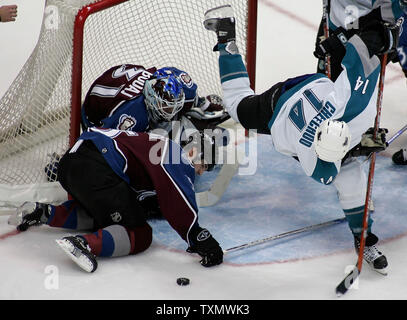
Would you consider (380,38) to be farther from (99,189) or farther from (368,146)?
(99,189)

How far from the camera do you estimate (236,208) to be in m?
3.79

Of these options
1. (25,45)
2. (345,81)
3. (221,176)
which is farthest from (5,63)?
(345,81)

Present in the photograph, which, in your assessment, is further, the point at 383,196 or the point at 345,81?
the point at 383,196

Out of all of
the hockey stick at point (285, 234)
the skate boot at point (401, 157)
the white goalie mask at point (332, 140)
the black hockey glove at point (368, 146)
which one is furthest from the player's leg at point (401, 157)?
the white goalie mask at point (332, 140)

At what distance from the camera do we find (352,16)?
12.5 feet

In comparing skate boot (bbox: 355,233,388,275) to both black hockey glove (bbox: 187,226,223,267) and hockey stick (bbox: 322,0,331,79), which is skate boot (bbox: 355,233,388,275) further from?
hockey stick (bbox: 322,0,331,79)

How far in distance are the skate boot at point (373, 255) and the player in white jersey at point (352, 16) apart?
30.3 inches

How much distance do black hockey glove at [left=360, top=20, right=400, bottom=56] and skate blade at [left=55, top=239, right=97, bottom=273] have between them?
1221mm

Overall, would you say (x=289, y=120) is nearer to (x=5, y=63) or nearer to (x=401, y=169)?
(x=401, y=169)

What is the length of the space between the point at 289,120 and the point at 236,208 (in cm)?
66

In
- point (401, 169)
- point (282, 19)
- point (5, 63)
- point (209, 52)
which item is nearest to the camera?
point (401, 169)

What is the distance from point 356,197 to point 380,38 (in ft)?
1.86

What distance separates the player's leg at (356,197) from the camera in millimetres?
3270

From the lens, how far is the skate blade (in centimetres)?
316
